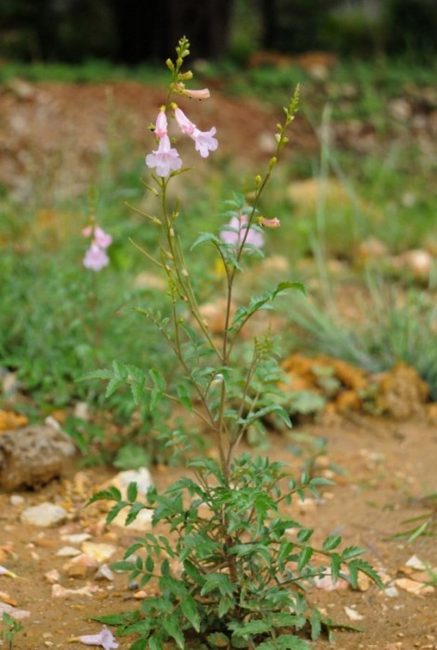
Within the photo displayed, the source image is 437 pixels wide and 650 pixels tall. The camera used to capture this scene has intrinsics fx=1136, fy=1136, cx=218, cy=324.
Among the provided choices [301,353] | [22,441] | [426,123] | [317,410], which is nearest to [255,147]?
[426,123]

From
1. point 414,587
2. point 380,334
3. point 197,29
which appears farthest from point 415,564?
point 197,29

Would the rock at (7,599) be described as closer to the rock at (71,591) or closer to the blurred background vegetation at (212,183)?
the rock at (71,591)

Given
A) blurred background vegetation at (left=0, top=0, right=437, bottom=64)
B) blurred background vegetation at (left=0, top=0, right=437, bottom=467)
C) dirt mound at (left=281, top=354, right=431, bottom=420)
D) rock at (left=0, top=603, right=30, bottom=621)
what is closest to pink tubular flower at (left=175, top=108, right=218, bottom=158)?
blurred background vegetation at (left=0, top=0, right=437, bottom=467)

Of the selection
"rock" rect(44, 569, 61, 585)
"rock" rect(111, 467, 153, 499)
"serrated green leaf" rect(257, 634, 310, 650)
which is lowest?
"rock" rect(111, 467, 153, 499)

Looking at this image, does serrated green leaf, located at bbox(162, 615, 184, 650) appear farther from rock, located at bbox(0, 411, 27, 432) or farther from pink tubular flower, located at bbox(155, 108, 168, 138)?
rock, located at bbox(0, 411, 27, 432)

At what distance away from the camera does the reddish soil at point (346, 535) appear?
2.43 m

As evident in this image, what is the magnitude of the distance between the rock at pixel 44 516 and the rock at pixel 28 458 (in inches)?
4.4

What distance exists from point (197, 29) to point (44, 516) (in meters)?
5.42

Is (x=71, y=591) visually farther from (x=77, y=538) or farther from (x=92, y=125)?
(x=92, y=125)

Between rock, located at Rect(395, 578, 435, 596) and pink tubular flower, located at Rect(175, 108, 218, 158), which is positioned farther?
rock, located at Rect(395, 578, 435, 596)

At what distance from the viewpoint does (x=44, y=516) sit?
2965 mm

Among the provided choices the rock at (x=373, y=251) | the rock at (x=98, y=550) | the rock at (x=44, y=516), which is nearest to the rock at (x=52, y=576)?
the rock at (x=98, y=550)

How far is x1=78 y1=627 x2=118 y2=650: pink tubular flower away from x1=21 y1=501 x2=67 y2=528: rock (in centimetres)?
68

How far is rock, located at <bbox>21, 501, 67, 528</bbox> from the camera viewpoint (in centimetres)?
295
